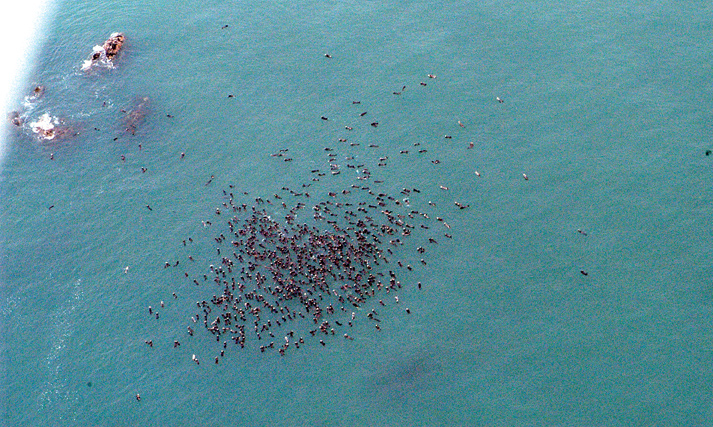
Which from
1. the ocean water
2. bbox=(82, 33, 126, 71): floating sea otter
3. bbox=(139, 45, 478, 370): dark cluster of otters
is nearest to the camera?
the ocean water

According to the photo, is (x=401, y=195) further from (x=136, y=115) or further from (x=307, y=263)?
(x=136, y=115)

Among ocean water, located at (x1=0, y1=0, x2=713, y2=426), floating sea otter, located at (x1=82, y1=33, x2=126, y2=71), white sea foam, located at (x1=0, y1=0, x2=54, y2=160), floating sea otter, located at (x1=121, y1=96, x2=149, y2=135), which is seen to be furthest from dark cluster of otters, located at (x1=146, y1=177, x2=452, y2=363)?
white sea foam, located at (x1=0, y1=0, x2=54, y2=160)

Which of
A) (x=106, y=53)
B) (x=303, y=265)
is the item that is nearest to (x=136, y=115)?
(x=106, y=53)

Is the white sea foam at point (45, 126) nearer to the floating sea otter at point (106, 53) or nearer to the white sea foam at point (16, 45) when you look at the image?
the white sea foam at point (16, 45)

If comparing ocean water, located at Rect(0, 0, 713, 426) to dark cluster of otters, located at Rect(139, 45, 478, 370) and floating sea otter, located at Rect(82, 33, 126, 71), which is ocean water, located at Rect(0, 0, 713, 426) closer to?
dark cluster of otters, located at Rect(139, 45, 478, 370)

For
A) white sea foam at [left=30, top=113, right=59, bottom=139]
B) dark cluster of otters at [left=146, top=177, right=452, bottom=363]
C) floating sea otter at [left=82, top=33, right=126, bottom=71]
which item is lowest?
dark cluster of otters at [left=146, top=177, right=452, bottom=363]

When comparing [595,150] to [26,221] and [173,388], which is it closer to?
[173,388]

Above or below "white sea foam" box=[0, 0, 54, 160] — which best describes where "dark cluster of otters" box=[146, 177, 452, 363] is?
below
